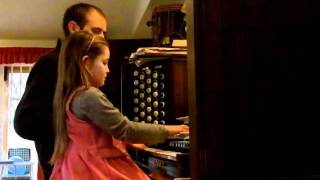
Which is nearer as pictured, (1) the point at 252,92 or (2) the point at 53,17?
(1) the point at 252,92

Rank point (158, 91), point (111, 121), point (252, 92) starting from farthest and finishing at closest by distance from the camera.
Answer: point (158, 91) → point (111, 121) → point (252, 92)

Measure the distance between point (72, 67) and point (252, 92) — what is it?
690mm

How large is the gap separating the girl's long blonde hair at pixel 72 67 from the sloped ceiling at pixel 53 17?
212 cm

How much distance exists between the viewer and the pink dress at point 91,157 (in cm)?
131

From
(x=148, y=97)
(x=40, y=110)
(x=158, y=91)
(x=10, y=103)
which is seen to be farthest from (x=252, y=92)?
(x=10, y=103)

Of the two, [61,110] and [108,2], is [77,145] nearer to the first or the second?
[61,110]

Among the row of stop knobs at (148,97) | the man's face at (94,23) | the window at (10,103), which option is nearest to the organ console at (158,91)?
the row of stop knobs at (148,97)

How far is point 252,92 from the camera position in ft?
3.10

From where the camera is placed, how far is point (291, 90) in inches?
37.6

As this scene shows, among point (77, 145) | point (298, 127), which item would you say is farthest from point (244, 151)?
point (77, 145)

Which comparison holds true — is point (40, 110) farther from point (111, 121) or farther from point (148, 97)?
point (148, 97)

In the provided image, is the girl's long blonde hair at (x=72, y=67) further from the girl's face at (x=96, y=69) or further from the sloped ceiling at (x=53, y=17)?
the sloped ceiling at (x=53, y=17)

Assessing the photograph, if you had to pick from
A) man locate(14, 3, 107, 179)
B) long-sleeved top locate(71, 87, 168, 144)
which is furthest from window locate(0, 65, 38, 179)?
long-sleeved top locate(71, 87, 168, 144)

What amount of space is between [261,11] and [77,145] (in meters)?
0.72
